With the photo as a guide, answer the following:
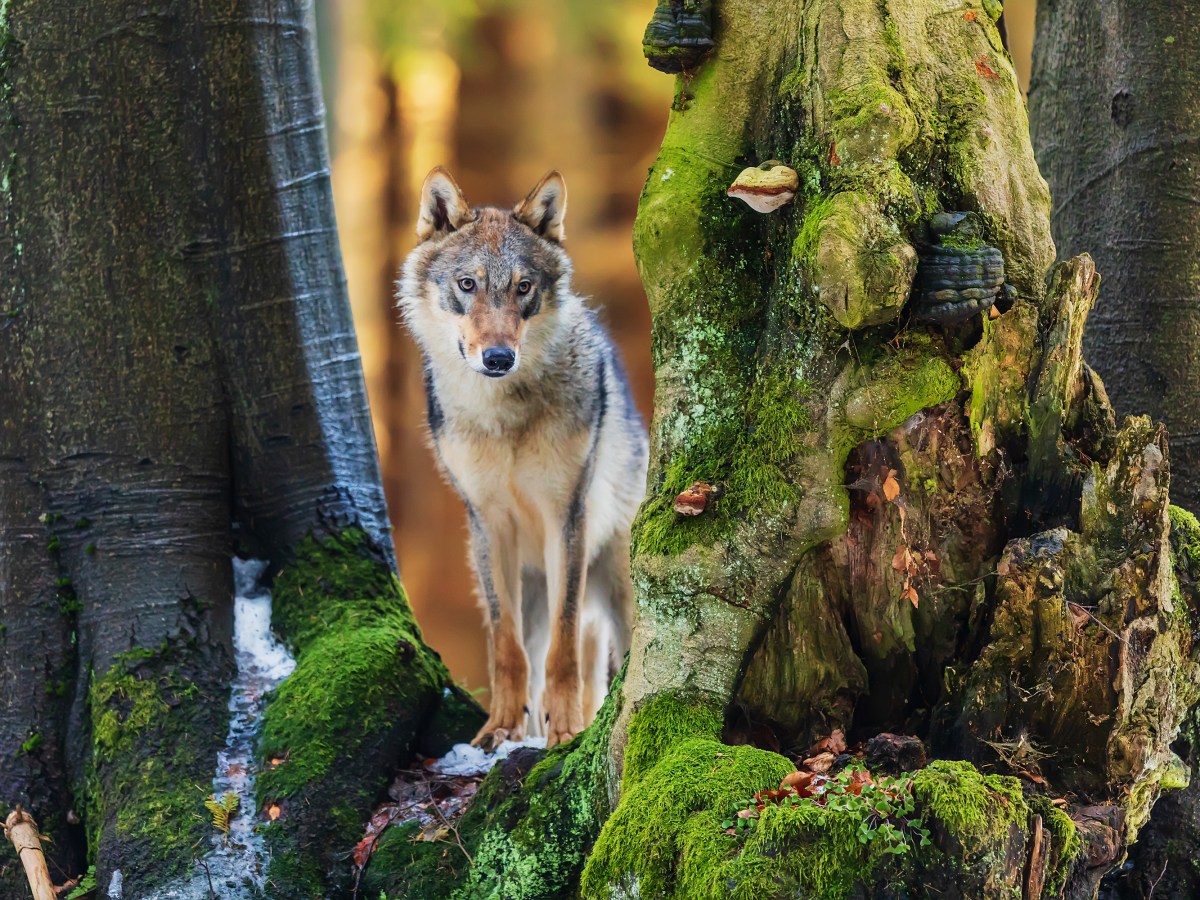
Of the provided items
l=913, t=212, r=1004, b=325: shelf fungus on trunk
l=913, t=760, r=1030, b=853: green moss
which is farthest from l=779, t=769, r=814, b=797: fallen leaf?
l=913, t=212, r=1004, b=325: shelf fungus on trunk

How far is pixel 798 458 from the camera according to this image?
3473 mm

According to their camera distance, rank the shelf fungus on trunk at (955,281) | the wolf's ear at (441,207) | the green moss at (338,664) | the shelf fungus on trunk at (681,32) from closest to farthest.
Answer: the shelf fungus on trunk at (955,281), the shelf fungus on trunk at (681,32), the green moss at (338,664), the wolf's ear at (441,207)

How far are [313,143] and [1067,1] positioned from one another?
3301 mm

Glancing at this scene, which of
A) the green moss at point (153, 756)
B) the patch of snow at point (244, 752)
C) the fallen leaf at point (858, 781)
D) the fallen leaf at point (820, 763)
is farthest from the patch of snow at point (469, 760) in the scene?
the fallen leaf at point (858, 781)

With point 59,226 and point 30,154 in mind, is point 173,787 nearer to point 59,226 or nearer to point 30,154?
point 59,226

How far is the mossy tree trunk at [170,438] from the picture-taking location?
4508 mm

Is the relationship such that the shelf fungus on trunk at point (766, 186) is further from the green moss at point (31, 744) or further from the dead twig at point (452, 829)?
the green moss at point (31, 744)

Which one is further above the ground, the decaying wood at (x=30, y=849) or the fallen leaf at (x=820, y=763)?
the fallen leaf at (x=820, y=763)

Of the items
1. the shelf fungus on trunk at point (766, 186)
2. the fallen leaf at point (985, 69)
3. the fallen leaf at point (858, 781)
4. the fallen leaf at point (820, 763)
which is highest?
the fallen leaf at point (985, 69)

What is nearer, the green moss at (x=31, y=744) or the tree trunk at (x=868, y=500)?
the tree trunk at (x=868, y=500)

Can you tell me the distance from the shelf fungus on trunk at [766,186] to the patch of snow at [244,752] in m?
2.70

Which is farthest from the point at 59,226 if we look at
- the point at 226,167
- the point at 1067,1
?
the point at 1067,1

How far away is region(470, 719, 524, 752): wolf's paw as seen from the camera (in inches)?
197

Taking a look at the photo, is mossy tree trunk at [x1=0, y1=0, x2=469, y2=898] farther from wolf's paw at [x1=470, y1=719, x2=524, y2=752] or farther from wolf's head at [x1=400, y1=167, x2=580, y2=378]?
wolf's head at [x1=400, y1=167, x2=580, y2=378]
